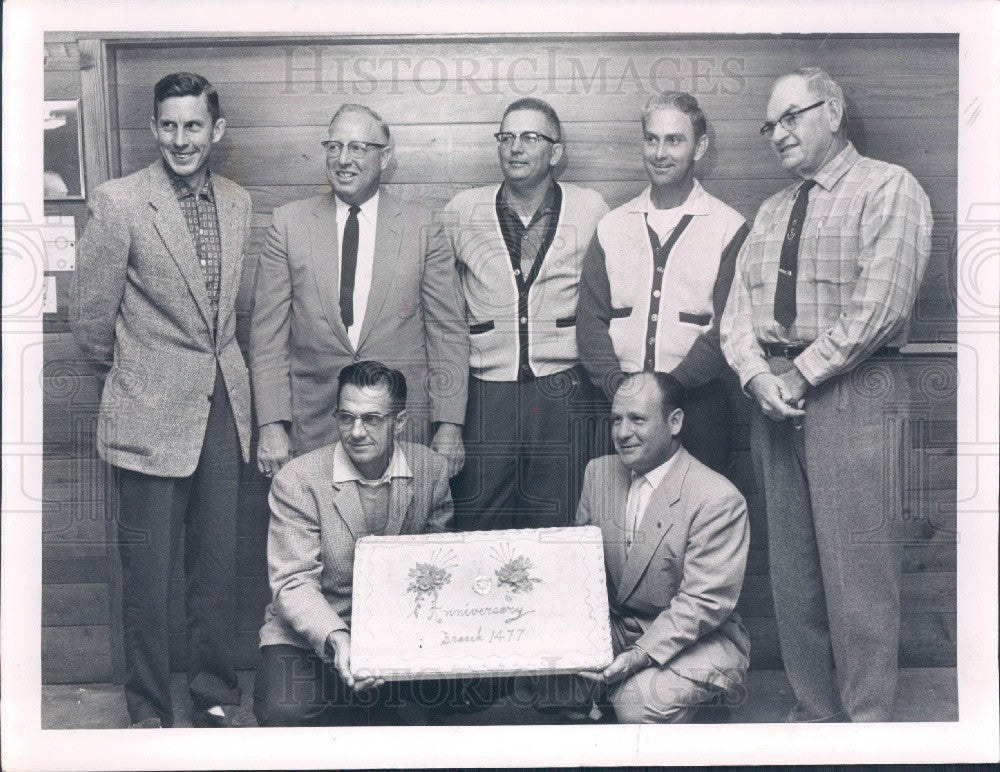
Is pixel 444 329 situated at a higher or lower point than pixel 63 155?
lower

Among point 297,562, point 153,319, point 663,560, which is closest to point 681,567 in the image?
point 663,560

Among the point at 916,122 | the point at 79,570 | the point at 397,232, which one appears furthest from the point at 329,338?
the point at 916,122

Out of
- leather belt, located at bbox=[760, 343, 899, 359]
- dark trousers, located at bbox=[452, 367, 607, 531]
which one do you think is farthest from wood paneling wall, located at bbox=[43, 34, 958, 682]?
dark trousers, located at bbox=[452, 367, 607, 531]

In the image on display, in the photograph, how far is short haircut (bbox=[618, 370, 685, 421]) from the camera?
147 inches

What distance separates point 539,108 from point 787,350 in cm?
110

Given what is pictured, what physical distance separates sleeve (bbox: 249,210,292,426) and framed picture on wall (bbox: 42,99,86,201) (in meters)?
0.64

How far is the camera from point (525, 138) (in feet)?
12.4

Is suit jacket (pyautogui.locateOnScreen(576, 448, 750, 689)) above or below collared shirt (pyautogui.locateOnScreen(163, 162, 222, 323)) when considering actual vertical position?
below

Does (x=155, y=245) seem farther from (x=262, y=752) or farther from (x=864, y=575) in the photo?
(x=864, y=575)

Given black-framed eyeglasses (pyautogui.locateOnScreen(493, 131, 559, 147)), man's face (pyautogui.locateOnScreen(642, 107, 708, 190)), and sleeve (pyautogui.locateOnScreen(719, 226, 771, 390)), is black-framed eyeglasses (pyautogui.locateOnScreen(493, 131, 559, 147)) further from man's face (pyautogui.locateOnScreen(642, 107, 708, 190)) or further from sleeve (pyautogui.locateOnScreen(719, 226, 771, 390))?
sleeve (pyautogui.locateOnScreen(719, 226, 771, 390))

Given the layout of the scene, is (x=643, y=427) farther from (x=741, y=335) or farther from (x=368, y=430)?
(x=368, y=430)

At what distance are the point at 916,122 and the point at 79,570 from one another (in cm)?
307

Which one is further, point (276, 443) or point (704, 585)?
point (276, 443)

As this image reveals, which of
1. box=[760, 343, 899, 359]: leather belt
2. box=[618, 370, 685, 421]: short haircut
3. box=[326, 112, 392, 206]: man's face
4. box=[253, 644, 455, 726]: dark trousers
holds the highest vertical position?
box=[326, 112, 392, 206]: man's face
